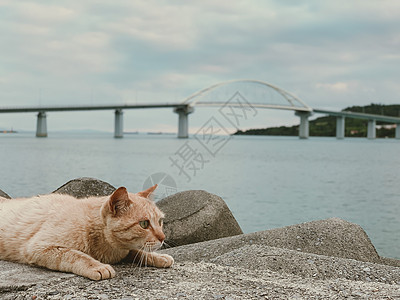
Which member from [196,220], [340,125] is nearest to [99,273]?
[196,220]

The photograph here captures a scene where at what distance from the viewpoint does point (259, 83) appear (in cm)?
8462

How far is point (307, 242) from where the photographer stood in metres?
6.70

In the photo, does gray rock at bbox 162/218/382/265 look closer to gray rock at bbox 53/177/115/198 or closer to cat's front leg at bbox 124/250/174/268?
gray rock at bbox 53/177/115/198

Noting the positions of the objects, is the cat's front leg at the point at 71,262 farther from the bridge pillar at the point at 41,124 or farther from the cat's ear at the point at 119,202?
the bridge pillar at the point at 41,124

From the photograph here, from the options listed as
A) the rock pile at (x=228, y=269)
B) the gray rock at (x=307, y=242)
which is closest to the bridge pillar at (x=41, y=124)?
the rock pile at (x=228, y=269)

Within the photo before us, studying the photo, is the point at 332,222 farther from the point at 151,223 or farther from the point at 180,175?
the point at 180,175

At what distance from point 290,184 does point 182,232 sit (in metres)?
20.8

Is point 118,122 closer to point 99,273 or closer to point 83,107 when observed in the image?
point 83,107

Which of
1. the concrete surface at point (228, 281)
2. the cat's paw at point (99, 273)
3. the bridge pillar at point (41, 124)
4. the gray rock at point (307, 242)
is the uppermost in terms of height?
the bridge pillar at point (41, 124)

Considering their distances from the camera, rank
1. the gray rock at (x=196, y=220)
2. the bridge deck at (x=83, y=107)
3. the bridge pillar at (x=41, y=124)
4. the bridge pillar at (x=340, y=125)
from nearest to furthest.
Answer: the gray rock at (x=196, y=220) < the bridge deck at (x=83, y=107) < the bridge pillar at (x=41, y=124) < the bridge pillar at (x=340, y=125)

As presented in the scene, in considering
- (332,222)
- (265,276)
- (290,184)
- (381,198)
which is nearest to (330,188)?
(290,184)

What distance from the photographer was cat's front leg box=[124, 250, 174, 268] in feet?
12.7

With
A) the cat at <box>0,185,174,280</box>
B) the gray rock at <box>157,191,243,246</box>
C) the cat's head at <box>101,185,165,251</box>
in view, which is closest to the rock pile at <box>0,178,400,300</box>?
the gray rock at <box>157,191,243,246</box>

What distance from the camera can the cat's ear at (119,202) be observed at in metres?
3.22
